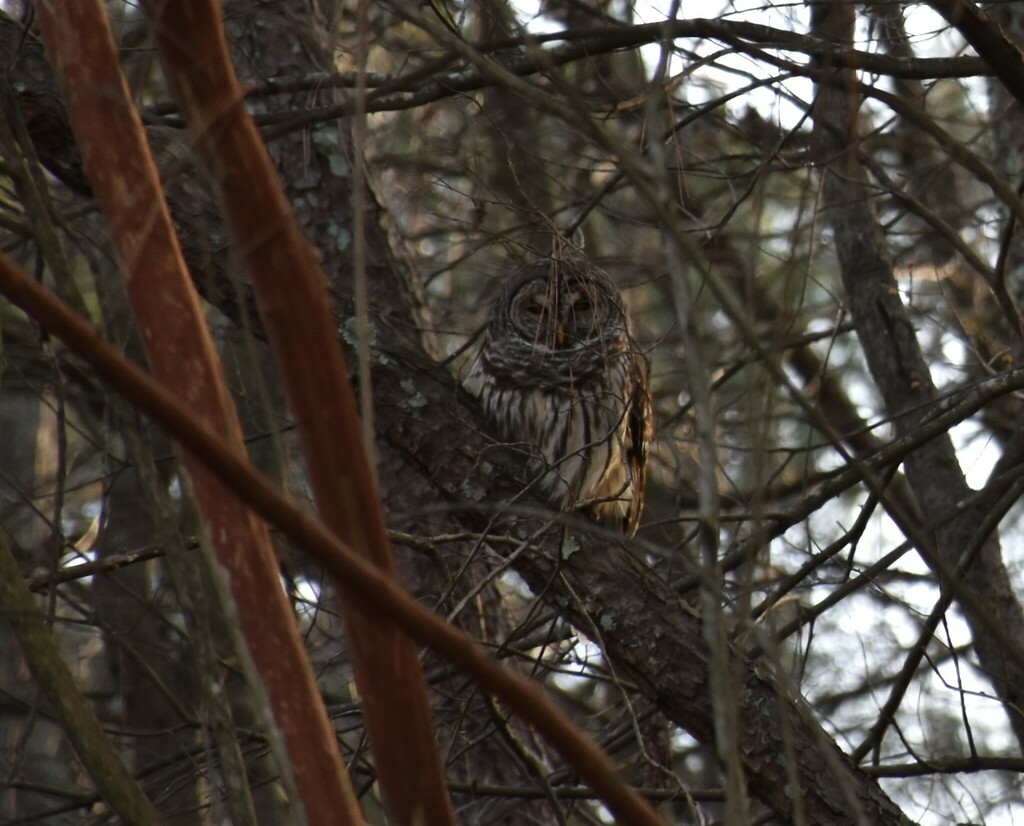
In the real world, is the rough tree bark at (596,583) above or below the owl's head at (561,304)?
below

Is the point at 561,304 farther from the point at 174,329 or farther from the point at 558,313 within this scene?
the point at 174,329

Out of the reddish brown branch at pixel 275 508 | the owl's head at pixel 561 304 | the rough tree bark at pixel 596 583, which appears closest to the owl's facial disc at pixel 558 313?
the owl's head at pixel 561 304

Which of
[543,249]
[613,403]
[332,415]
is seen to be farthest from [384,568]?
[613,403]

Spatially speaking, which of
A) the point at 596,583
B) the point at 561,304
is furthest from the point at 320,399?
the point at 561,304

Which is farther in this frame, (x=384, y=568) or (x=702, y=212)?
(x=702, y=212)

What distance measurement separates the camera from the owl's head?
12.8 ft

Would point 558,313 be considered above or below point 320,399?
above

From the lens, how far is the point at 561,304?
455 cm

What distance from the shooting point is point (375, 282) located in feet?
17.6

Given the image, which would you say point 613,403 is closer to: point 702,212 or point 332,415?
point 702,212

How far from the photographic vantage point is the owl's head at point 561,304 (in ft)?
12.8

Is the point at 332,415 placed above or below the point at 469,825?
below

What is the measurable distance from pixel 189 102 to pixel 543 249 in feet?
7.10

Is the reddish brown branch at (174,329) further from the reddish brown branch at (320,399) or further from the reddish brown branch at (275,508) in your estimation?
the reddish brown branch at (275,508)
